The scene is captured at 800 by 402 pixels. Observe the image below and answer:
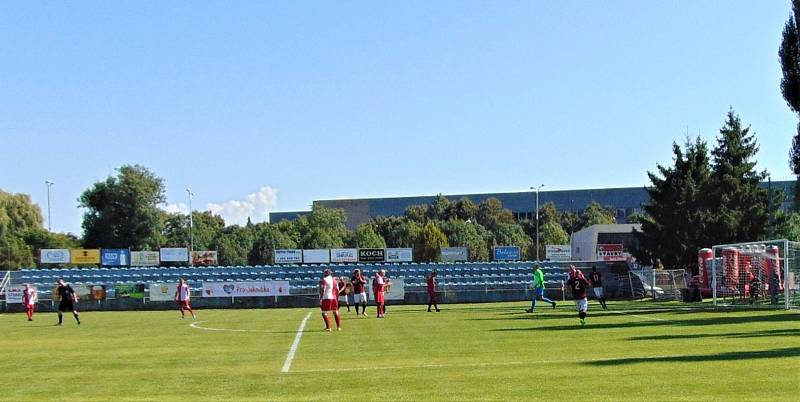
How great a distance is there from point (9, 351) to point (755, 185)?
49.0 meters

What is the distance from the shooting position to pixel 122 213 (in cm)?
9838

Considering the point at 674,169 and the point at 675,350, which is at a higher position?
the point at 674,169

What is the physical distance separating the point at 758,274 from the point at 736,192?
1804 cm

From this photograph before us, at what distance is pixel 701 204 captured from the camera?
5675 cm

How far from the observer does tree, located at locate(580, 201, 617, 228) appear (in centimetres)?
12319

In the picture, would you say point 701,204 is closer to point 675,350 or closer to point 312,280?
point 312,280

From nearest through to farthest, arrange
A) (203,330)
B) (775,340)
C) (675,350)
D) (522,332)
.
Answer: (675,350)
(775,340)
(522,332)
(203,330)

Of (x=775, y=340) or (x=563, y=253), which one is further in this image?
(x=563, y=253)

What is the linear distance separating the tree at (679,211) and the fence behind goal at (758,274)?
12.9 meters

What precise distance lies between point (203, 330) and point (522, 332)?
10.7 meters

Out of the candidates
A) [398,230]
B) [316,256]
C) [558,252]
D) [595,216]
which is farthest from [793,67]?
[595,216]

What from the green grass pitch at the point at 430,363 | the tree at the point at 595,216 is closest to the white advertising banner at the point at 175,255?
the green grass pitch at the point at 430,363

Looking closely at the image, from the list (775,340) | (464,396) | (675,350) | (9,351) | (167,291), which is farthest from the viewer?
(167,291)

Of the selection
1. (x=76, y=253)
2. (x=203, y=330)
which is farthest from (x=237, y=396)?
(x=76, y=253)
